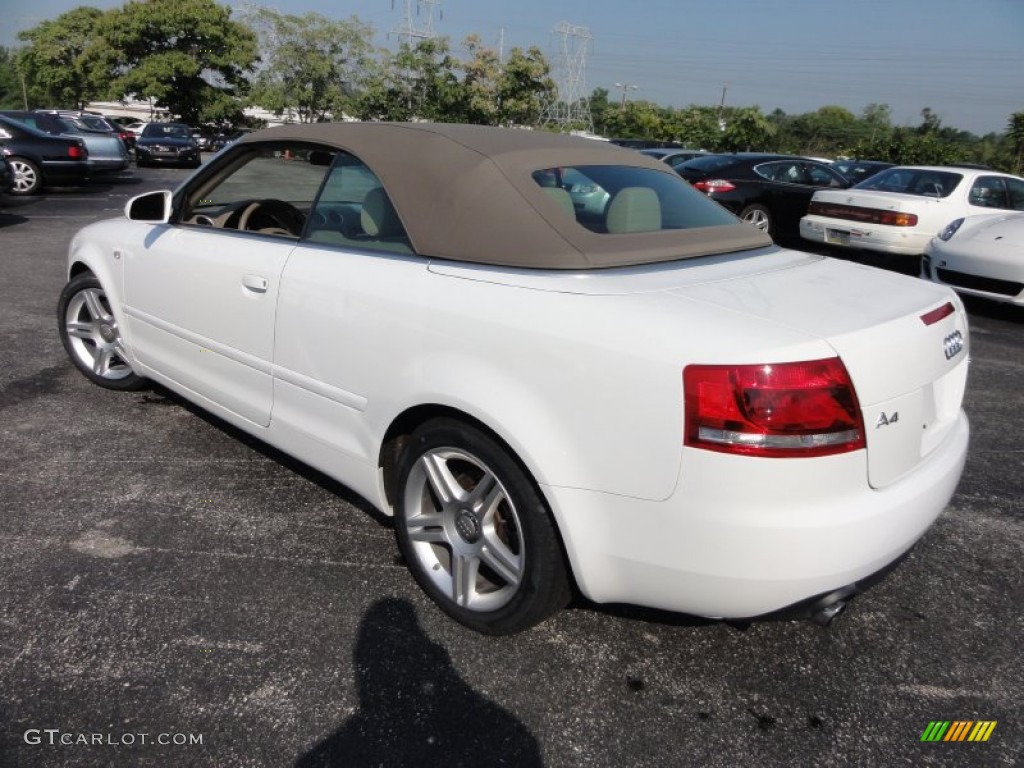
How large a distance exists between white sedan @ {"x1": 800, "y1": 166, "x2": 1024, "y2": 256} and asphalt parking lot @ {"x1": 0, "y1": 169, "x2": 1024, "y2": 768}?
6495 mm

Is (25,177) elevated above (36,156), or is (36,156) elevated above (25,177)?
(36,156)

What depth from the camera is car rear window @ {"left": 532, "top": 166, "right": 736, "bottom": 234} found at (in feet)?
8.35

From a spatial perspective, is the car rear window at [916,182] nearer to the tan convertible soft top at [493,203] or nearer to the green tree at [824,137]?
the tan convertible soft top at [493,203]

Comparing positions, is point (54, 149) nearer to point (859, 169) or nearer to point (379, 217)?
point (379, 217)

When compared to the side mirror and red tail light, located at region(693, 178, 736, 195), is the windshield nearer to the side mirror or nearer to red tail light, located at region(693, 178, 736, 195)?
red tail light, located at region(693, 178, 736, 195)

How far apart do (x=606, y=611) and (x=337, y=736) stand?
3.20 ft

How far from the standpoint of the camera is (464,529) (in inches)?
94.7

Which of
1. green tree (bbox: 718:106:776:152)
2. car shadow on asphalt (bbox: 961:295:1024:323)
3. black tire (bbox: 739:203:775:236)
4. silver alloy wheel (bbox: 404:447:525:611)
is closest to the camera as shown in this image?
silver alloy wheel (bbox: 404:447:525:611)

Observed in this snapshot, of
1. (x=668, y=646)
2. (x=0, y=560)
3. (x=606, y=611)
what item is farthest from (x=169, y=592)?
(x=668, y=646)

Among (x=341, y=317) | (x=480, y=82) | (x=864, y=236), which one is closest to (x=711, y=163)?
(x=864, y=236)

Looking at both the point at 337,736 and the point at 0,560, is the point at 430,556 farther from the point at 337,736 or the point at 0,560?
the point at 0,560

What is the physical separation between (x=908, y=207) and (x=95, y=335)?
8.72 metres

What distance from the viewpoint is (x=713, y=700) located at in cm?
215

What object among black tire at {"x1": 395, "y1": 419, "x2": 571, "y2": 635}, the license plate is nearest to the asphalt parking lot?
black tire at {"x1": 395, "y1": 419, "x2": 571, "y2": 635}
